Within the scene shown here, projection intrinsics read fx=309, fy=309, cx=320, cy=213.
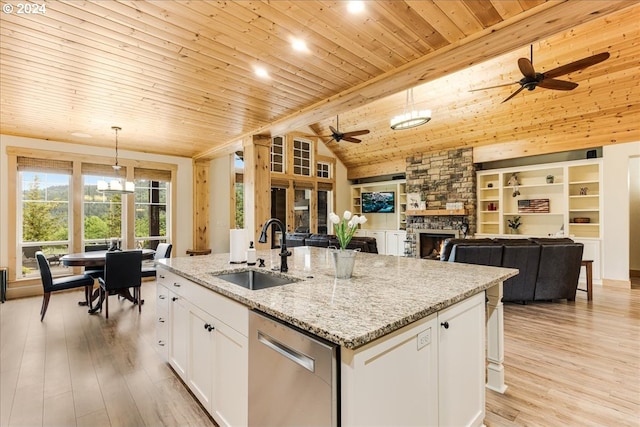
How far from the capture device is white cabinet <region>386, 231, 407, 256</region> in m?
8.92

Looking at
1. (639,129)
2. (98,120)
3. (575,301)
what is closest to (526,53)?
(639,129)

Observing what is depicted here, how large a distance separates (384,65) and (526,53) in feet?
11.2

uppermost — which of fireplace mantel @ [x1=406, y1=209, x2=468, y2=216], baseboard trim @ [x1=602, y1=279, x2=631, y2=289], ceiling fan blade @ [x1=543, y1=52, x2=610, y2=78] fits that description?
ceiling fan blade @ [x1=543, y1=52, x2=610, y2=78]

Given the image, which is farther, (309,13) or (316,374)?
(309,13)

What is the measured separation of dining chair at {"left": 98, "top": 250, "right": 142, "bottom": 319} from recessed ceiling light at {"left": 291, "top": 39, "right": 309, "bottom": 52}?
339 cm

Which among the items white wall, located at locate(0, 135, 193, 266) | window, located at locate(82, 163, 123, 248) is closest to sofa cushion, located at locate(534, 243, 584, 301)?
white wall, located at locate(0, 135, 193, 266)

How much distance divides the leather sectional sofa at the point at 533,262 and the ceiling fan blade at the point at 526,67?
7.19ft

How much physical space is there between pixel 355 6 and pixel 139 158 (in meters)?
5.74

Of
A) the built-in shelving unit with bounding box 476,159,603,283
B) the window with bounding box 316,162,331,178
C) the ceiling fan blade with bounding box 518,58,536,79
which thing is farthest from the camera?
the window with bounding box 316,162,331,178

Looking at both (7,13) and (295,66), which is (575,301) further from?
(7,13)

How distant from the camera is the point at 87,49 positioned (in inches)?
101

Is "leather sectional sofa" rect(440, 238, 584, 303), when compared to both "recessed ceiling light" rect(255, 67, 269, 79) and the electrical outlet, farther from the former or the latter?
"recessed ceiling light" rect(255, 67, 269, 79)

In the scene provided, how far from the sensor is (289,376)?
1.30 meters

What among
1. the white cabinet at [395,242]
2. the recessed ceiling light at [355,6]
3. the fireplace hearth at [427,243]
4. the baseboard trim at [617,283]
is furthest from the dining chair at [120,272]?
the baseboard trim at [617,283]
